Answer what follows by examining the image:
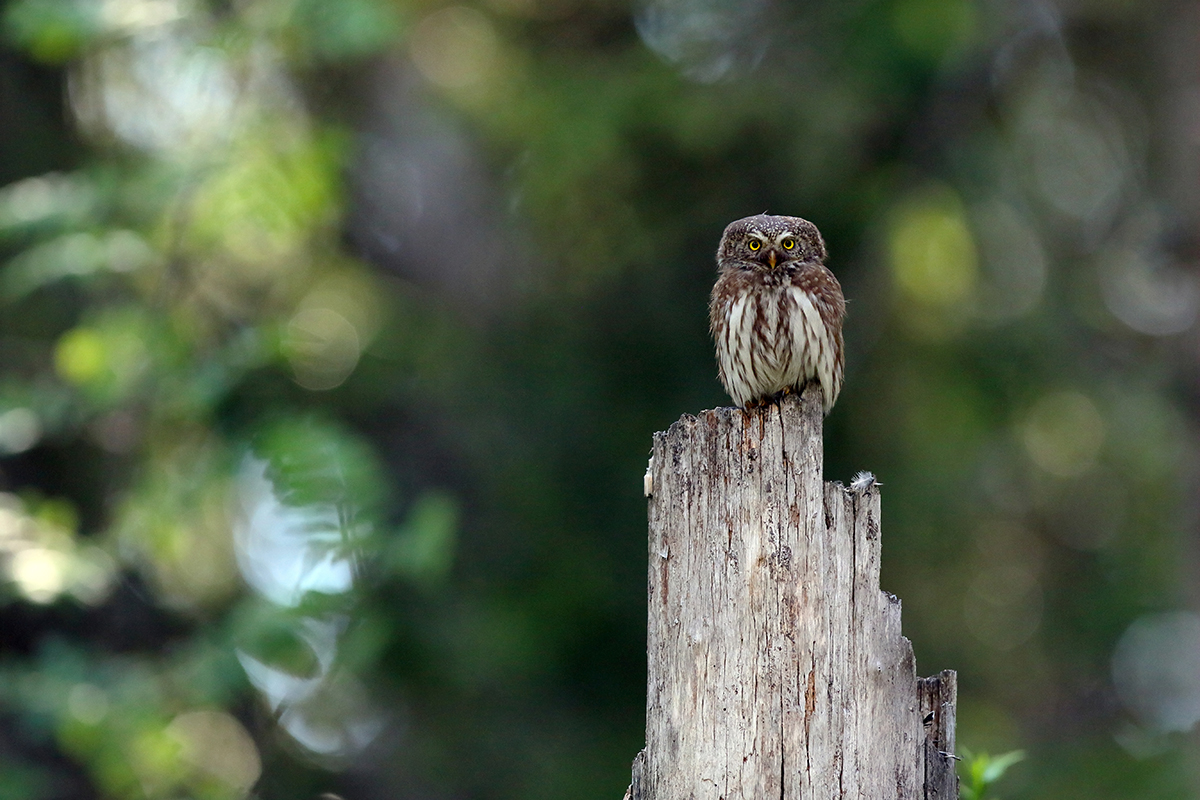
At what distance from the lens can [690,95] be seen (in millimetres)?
8398

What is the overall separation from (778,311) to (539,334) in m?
4.09

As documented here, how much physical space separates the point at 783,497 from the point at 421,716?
6.83 metres

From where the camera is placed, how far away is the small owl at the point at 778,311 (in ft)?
17.5

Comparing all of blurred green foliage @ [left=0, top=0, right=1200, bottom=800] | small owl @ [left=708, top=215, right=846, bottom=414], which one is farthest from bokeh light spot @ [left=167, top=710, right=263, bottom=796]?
small owl @ [left=708, top=215, right=846, bottom=414]

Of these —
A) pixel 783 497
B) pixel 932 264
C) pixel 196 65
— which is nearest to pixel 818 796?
pixel 783 497

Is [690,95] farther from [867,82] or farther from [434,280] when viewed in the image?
[434,280]

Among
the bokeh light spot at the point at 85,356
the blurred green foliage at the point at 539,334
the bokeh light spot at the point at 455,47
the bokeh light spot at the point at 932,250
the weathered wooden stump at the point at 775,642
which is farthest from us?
the bokeh light spot at the point at 455,47

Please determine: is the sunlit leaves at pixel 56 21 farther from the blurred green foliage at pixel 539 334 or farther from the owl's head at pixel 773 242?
the owl's head at pixel 773 242

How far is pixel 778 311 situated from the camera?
5.33 meters

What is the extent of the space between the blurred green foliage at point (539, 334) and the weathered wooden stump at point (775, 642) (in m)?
3.65

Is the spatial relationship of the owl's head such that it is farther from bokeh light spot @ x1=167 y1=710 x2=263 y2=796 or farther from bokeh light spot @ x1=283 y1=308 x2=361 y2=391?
bokeh light spot @ x1=167 y1=710 x2=263 y2=796

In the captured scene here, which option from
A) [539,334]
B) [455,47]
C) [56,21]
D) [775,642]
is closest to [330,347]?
[539,334]

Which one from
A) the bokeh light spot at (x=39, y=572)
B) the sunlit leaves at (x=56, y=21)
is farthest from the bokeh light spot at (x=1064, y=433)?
the sunlit leaves at (x=56, y=21)

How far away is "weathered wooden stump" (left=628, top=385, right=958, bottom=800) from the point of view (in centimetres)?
312
